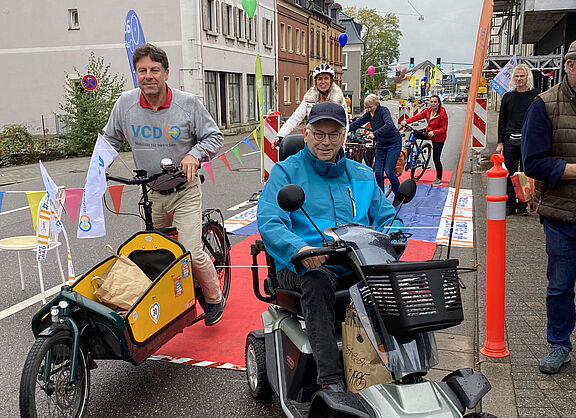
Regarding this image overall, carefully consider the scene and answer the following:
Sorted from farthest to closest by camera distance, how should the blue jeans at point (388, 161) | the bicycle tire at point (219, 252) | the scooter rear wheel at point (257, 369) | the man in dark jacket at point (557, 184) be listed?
the blue jeans at point (388, 161)
the bicycle tire at point (219, 252)
the man in dark jacket at point (557, 184)
the scooter rear wheel at point (257, 369)

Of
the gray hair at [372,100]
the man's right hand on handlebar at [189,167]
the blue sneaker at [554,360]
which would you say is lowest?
the blue sneaker at [554,360]

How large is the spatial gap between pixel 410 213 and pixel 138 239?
611 cm

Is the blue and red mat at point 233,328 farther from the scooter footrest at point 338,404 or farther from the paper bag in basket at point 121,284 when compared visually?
the scooter footrest at point 338,404

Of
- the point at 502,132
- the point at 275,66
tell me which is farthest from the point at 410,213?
the point at 275,66

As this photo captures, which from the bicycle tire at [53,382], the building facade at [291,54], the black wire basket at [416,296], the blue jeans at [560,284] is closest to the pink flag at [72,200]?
the bicycle tire at [53,382]

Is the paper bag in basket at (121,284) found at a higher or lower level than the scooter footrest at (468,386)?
higher

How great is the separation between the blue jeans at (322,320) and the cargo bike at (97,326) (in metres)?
1.10

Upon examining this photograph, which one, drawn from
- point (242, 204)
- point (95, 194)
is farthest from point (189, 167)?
point (242, 204)

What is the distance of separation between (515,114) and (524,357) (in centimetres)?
524

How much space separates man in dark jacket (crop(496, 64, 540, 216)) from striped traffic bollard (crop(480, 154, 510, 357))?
4489mm

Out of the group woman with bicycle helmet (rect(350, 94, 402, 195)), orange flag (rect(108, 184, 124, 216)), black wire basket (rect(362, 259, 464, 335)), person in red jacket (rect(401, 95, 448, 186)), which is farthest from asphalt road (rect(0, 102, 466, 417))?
person in red jacket (rect(401, 95, 448, 186))

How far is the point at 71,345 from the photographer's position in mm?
3023

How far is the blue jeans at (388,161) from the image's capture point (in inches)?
390

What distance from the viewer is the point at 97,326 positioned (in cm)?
316
